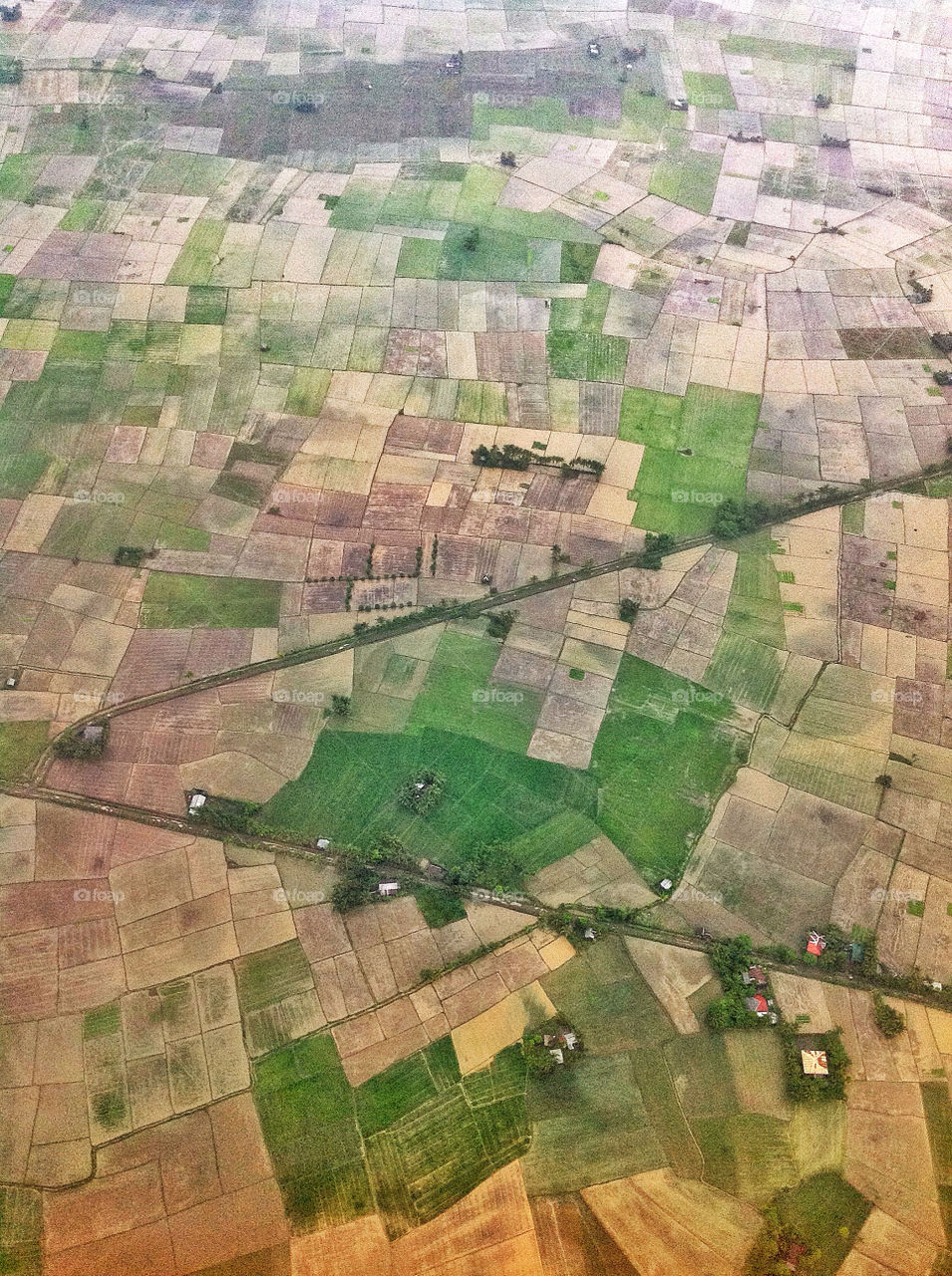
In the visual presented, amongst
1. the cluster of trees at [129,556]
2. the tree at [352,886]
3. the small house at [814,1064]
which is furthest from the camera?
the cluster of trees at [129,556]

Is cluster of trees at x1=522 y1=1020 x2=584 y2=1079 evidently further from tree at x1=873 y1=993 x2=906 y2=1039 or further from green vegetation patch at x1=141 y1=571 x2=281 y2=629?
green vegetation patch at x1=141 y1=571 x2=281 y2=629

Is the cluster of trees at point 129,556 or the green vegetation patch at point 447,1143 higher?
the cluster of trees at point 129,556

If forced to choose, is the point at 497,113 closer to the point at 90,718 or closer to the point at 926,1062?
the point at 90,718

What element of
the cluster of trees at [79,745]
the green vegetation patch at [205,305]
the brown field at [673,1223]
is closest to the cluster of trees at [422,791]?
the cluster of trees at [79,745]

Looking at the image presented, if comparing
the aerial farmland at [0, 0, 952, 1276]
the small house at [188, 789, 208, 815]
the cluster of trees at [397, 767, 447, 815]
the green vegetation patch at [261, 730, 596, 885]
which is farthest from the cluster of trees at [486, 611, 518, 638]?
the small house at [188, 789, 208, 815]

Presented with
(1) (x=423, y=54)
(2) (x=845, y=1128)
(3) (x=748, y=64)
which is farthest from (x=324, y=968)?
(3) (x=748, y=64)

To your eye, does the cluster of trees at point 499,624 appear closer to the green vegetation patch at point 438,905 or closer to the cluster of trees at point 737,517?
the green vegetation patch at point 438,905
